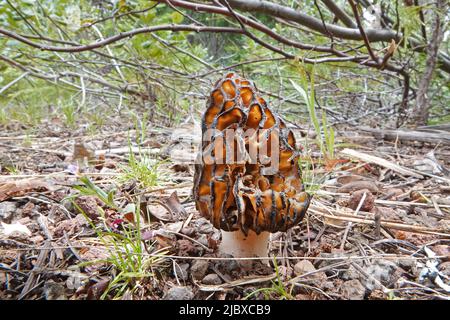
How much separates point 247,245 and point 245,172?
336mm

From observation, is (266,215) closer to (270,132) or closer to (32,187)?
(270,132)

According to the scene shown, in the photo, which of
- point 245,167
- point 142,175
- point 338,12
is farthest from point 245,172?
point 338,12

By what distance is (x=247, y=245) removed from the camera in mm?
1617

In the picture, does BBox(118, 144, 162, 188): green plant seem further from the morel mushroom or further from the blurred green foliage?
the blurred green foliage

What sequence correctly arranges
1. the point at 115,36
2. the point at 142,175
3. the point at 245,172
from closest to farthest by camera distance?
the point at 245,172 < the point at 142,175 < the point at 115,36

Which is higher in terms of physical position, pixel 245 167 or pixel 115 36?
pixel 115 36

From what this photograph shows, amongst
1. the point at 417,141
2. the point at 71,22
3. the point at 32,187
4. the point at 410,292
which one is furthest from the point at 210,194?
the point at 417,141

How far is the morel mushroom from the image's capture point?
1484 millimetres

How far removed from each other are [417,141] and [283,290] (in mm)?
2691

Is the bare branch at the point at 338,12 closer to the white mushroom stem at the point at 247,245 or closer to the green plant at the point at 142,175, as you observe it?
the green plant at the point at 142,175

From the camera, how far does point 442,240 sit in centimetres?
175

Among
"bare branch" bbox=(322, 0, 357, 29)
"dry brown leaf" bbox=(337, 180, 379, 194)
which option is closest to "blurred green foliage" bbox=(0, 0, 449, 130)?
"bare branch" bbox=(322, 0, 357, 29)

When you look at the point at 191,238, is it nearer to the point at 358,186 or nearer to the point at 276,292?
the point at 276,292

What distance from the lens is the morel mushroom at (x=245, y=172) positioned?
4.87 feet
